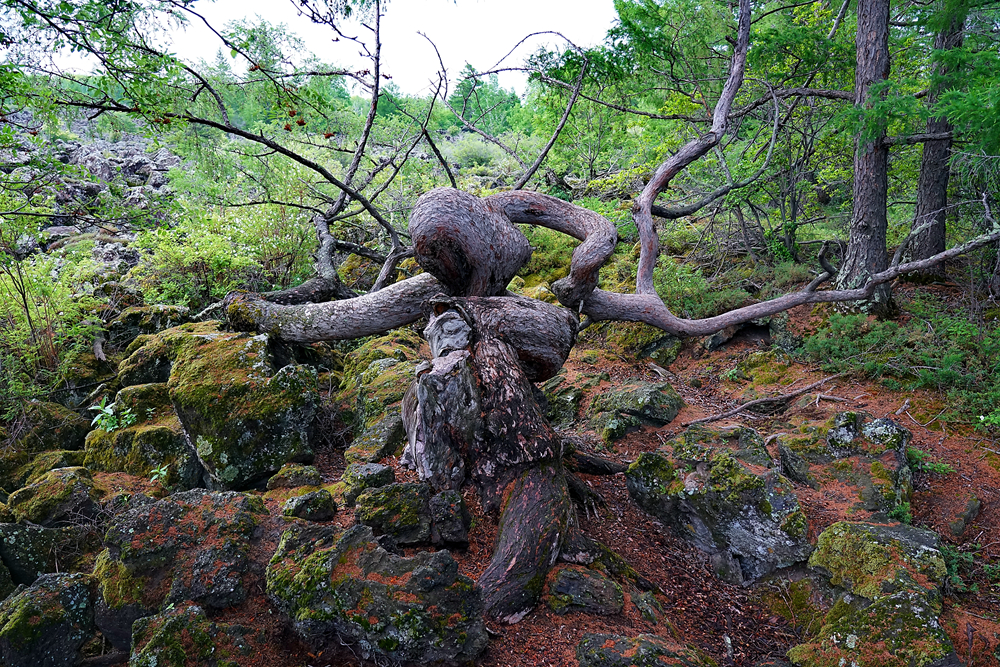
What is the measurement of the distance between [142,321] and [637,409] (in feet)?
21.9

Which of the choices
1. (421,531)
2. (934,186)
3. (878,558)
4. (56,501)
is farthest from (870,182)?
(56,501)

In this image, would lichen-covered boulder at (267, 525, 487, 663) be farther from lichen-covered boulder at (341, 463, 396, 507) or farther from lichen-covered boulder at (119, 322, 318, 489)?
lichen-covered boulder at (119, 322, 318, 489)

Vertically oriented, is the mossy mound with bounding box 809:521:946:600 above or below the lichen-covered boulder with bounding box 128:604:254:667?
below

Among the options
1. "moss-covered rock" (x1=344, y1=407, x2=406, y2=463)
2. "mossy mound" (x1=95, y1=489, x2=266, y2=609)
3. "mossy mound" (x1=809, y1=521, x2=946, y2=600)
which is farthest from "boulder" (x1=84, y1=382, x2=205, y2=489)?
"mossy mound" (x1=809, y1=521, x2=946, y2=600)

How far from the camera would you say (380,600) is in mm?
2271

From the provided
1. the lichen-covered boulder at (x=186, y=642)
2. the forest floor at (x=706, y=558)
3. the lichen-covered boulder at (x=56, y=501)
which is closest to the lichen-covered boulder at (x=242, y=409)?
→ the forest floor at (x=706, y=558)

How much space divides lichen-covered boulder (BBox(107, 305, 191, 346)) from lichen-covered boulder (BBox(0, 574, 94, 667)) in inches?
187

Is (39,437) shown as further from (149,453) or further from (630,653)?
(630,653)

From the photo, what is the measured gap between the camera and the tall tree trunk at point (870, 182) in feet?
20.3

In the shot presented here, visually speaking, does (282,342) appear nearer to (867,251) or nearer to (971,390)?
(971,390)

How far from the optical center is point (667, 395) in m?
5.62

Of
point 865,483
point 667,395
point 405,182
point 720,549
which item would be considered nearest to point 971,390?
→ point 865,483

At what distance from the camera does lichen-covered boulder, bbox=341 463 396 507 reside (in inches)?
131

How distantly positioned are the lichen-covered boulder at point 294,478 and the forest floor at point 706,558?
11.3 inches
